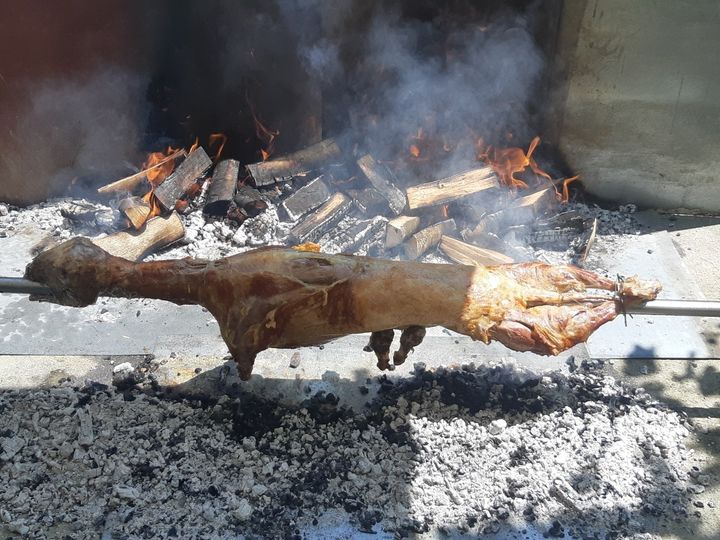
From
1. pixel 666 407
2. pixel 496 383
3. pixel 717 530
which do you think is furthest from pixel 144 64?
pixel 717 530

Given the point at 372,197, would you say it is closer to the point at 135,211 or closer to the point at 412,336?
the point at 135,211

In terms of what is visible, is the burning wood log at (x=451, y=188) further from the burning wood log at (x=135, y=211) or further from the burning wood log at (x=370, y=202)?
the burning wood log at (x=135, y=211)

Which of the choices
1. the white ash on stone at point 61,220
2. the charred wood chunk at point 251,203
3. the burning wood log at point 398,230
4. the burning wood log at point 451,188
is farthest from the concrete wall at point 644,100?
the white ash on stone at point 61,220

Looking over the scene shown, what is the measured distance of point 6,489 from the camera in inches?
146

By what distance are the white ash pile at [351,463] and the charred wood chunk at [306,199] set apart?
2.62 metres

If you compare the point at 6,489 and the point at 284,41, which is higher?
the point at 284,41

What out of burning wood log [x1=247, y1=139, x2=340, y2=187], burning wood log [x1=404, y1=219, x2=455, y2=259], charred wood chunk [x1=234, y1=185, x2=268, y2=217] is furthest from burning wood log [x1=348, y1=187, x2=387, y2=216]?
charred wood chunk [x1=234, y1=185, x2=268, y2=217]

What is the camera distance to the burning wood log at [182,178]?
6.44 metres

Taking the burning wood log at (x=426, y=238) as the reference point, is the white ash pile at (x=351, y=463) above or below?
below

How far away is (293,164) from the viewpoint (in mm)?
6926

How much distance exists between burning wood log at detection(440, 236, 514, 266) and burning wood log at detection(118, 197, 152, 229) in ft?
10.3

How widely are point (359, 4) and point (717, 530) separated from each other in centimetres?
594

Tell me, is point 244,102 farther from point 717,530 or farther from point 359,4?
point 717,530

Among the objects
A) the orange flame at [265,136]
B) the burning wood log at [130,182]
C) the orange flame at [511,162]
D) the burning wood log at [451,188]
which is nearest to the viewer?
the burning wood log at [451,188]
